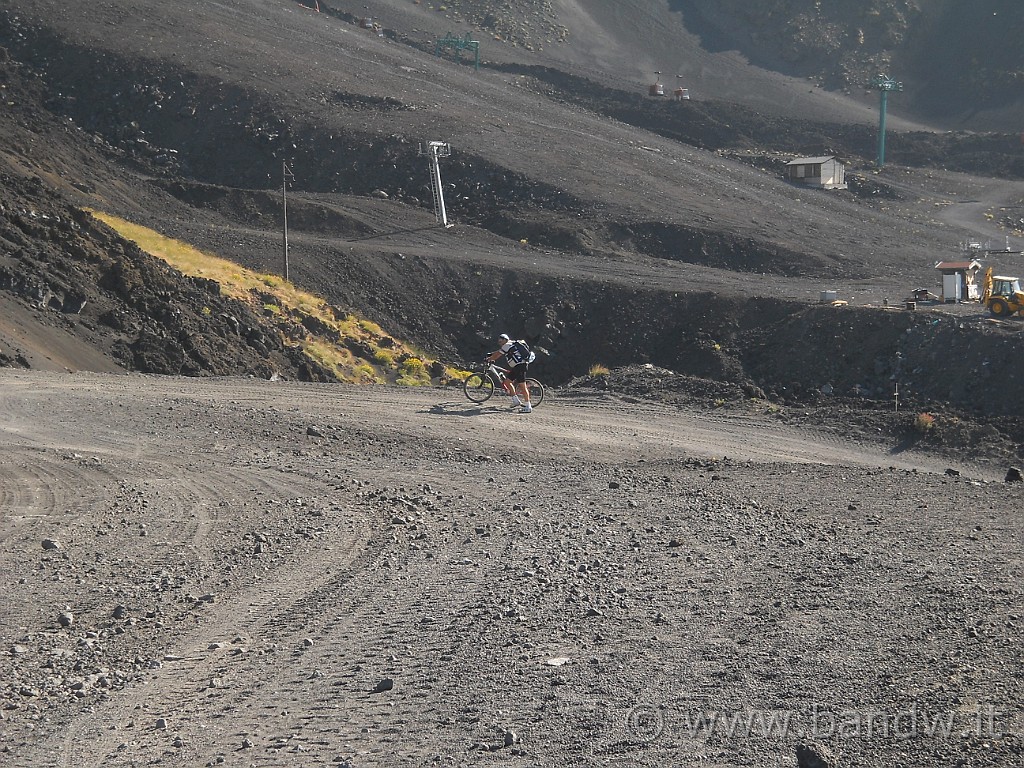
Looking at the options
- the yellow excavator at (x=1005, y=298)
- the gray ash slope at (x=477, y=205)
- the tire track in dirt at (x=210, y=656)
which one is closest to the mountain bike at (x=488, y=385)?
the gray ash slope at (x=477, y=205)

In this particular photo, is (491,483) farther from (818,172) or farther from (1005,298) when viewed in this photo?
(818,172)

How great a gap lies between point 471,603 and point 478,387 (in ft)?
38.3

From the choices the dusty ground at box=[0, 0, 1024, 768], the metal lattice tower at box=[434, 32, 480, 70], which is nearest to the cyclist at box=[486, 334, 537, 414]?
the dusty ground at box=[0, 0, 1024, 768]

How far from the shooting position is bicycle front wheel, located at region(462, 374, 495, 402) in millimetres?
21984

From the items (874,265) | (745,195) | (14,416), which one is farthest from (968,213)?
(14,416)

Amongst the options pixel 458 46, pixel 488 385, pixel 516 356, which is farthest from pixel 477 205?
pixel 458 46

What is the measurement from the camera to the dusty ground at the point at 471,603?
8164 mm

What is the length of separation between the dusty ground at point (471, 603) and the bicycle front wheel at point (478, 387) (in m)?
3.70


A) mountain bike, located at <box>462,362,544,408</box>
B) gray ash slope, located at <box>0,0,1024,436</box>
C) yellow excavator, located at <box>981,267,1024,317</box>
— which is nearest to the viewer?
mountain bike, located at <box>462,362,544,408</box>

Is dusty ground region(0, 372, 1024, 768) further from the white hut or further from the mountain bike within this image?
the white hut

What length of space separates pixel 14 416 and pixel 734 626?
12699mm

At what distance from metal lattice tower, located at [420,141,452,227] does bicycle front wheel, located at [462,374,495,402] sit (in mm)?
23634

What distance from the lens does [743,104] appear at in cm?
7975

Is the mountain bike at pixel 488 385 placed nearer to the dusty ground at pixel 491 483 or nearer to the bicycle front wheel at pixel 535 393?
the bicycle front wheel at pixel 535 393
